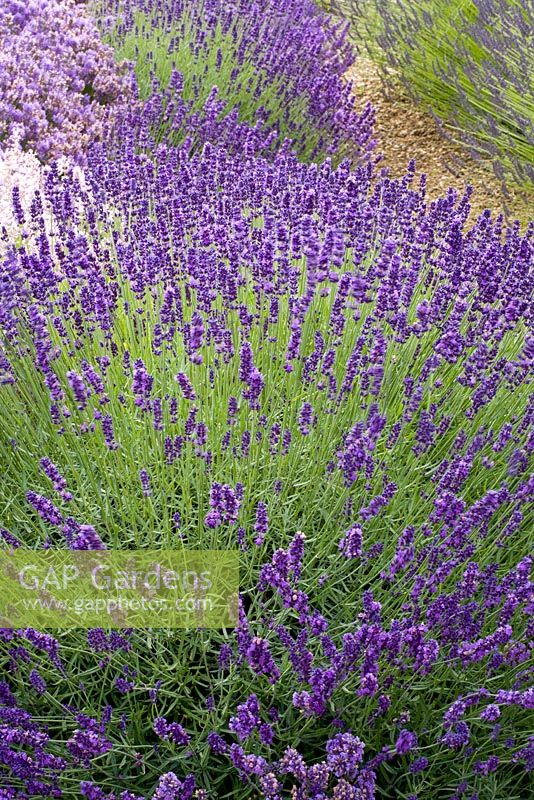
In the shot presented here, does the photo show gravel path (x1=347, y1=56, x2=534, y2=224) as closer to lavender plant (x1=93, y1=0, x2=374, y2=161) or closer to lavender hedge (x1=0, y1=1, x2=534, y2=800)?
lavender plant (x1=93, y1=0, x2=374, y2=161)

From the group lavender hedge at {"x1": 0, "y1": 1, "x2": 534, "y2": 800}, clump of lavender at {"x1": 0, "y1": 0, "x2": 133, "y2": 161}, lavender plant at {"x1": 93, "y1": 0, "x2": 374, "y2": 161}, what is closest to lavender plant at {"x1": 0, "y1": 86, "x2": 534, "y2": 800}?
lavender hedge at {"x1": 0, "y1": 1, "x2": 534, "y2": 800}

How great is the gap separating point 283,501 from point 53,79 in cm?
460

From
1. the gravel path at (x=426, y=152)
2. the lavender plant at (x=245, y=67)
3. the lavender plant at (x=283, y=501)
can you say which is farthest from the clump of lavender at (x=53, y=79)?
the gravel path at (x=426, y=152)

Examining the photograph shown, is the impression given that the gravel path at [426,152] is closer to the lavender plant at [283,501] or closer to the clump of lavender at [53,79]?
the clump of lavender at [53,79]

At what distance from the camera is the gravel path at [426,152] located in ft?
20.5

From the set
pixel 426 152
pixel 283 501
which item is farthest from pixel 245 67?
pixel 283 501

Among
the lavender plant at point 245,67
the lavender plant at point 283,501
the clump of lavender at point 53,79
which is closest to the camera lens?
the lavender plant at point 283,501

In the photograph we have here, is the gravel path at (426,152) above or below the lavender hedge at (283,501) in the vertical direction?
above

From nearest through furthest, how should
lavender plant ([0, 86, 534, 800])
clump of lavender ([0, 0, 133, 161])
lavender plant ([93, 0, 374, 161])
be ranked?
lavender plant ([0, 86, 534, 800]) → clump of lavender ([0, 0, 133, 161]) → lavender plant ([93, 0, 374, 161])

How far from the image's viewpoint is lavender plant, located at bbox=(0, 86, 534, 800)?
5.49 feet

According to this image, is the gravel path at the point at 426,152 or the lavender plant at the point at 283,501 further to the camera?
the gravel path at the point at 426,152

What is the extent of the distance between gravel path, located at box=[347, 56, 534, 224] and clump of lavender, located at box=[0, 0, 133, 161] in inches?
97.5

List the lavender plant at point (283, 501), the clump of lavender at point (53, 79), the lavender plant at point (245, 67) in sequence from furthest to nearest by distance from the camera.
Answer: the lavender plant at point (245, 67) < the clump of lavender at point (53, 79) < the lavender plant at point (283, 501)

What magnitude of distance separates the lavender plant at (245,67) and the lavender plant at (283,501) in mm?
2982
